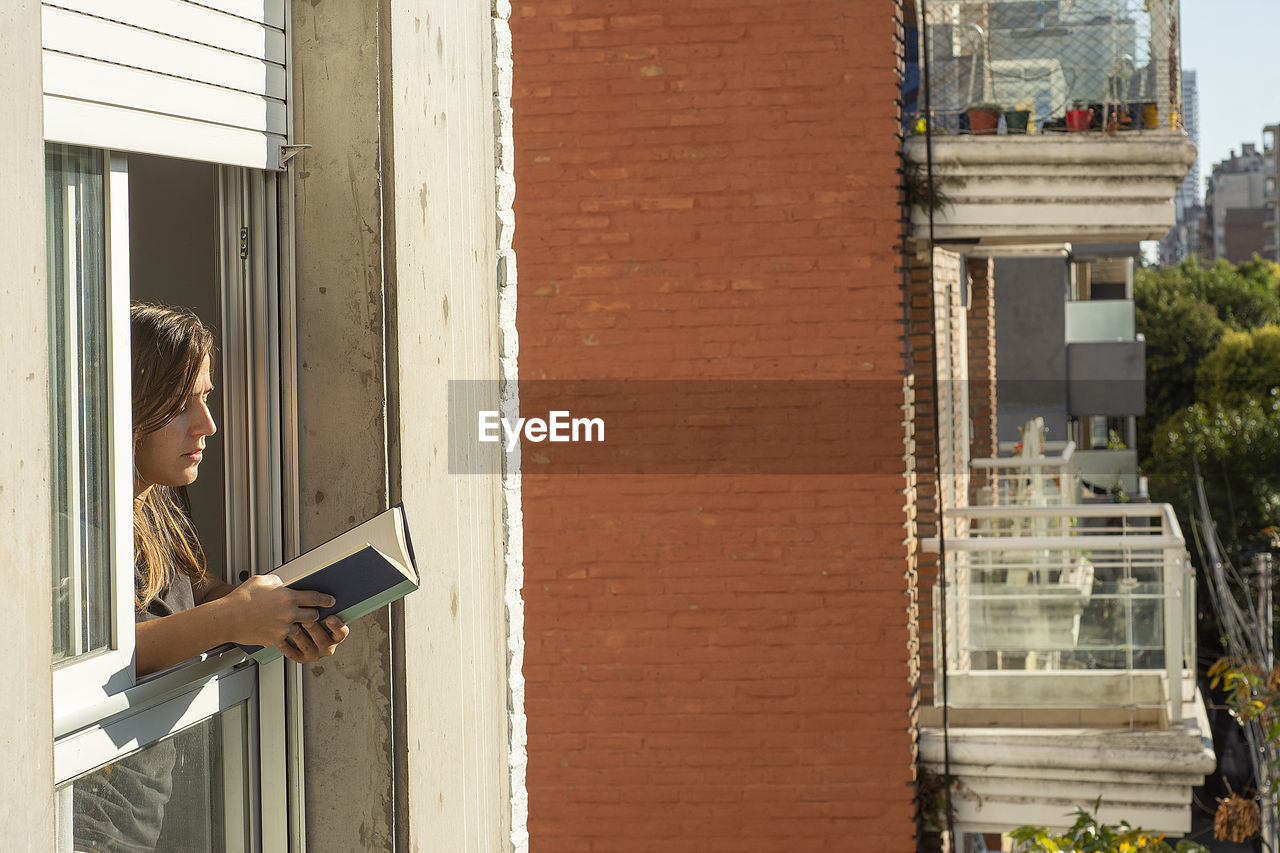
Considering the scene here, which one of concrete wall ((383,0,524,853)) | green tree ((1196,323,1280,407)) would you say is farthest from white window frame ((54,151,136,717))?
green tree ((1196,323,1280,407))

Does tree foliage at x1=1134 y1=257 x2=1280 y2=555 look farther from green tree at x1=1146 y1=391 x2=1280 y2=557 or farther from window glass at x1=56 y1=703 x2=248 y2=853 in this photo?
window glass at x1=56 y1=703 x2=248 y2=853

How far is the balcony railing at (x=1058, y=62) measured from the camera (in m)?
7.84

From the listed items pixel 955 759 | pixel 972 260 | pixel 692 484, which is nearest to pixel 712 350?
pixel 692 484

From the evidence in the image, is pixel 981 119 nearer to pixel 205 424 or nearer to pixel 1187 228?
pixel 205 424

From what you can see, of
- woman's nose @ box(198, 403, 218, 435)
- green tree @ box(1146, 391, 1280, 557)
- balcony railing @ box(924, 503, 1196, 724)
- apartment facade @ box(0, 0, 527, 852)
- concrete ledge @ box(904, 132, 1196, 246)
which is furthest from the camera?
green tree @ box(1146, 391, 1280, 557)

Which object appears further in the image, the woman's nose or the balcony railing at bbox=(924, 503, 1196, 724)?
the balcony railing at bbox=(924, 503, 1196, 724)

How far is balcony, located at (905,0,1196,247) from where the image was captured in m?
7.82

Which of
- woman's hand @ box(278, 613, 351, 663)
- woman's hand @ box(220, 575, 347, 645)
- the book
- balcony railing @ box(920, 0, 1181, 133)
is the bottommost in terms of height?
woman's hand @ box(278, 613, 351, 663)

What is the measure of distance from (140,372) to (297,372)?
1.43 ft

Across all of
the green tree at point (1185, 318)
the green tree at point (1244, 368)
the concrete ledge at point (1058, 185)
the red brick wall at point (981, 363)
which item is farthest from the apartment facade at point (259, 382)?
the green tree at point (1185, 318)

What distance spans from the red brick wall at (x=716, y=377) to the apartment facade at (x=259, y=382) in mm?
3906

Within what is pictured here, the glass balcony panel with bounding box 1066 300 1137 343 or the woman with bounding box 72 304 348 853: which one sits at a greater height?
the glass balcony panel with bounding box 1066 300 1137 343

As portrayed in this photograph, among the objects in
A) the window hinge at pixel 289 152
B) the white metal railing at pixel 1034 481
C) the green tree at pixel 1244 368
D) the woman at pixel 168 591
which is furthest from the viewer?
the green tree at pixel 1244 368

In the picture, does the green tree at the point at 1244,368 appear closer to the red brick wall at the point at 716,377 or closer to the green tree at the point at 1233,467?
the green tree at the point at 1233,467
